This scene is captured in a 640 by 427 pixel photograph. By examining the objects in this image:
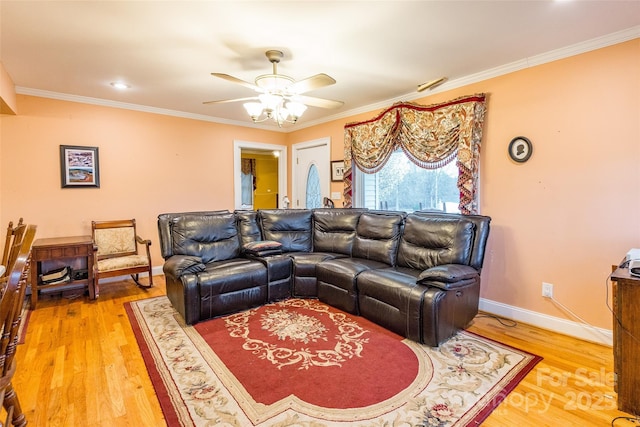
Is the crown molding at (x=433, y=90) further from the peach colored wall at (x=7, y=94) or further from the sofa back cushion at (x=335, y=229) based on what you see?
the sofa back cushion at (x=335, y=229)

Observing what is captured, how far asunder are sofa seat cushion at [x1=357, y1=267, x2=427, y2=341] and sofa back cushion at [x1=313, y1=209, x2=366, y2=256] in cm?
87

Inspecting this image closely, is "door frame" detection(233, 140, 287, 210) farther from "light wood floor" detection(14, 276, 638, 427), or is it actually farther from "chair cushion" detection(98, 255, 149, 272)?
"light wood floor" detection(14, 276, 638, 427)

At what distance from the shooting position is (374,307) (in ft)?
9.27

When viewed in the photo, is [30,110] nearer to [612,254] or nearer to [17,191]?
[17,191]

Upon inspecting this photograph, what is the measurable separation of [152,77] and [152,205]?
1949 mm

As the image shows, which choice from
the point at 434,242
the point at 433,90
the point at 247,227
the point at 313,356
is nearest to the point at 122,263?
the point at 247,227

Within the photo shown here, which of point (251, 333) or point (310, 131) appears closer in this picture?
point (251, 333)

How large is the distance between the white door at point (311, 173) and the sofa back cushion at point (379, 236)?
5.17 ft

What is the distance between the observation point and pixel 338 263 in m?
3.30

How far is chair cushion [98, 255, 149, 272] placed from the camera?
3643 millimetres

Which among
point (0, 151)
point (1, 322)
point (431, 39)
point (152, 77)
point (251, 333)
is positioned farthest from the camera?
point (0, 151)

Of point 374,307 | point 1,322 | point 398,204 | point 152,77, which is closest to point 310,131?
point 398,204

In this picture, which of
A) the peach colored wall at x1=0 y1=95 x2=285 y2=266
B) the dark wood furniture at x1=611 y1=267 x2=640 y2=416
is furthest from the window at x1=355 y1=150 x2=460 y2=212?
the peach colored wall at x1=0 y1=95 x2=285 y2=266

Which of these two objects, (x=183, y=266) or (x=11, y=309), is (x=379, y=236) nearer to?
(x=183, y=266)
